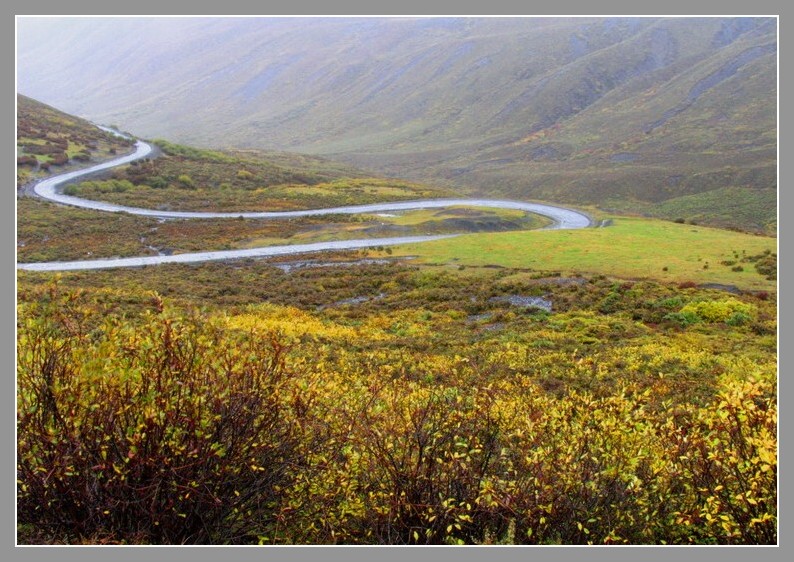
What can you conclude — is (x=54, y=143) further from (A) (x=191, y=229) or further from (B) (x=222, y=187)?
(A) (x=191, y=229)

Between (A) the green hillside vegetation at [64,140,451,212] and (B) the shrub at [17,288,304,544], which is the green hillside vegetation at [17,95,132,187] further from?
(B) the shrub at [17,288,304,544]

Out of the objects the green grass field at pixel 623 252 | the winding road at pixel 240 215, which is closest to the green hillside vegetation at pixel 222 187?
the winding road at pixel 240 215

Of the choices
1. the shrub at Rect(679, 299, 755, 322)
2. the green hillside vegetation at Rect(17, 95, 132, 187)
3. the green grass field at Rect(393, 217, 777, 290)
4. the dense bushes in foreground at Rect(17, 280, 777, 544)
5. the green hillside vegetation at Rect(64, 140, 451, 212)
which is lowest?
the shrub at Rect(679, 299, 755, 322)

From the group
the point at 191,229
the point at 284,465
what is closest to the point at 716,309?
the point at 284,465

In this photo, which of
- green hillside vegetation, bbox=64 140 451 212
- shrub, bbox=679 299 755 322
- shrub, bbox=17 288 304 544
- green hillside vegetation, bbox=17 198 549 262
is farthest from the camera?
green hillside vegetation, bbox=64 140 451 212

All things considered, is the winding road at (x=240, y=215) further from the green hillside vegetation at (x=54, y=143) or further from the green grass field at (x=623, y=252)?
the green grass field at (x=623, y=252)

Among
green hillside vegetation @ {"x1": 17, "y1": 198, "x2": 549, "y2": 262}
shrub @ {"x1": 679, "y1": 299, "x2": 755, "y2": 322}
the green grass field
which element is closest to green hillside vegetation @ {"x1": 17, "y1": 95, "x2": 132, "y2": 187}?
green hillside vegetation @ {"x1": 17, "y1": 198, "x2": 549, "y2": 262}
